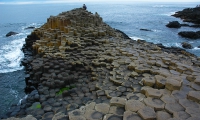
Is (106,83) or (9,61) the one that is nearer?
(106,83)

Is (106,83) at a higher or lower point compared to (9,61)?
higher

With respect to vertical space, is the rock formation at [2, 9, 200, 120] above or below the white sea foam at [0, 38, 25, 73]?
above

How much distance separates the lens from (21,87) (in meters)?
7.54

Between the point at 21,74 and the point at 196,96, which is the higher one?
the point at 196,96

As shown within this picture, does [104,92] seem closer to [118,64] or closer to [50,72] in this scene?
[118,64]

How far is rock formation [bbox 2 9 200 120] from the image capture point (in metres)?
3.42

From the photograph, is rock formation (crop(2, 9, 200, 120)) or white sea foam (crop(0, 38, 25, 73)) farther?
white sea foam (crop(0, 38, 25, 73))

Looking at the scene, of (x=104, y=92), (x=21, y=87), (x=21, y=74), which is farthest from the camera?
(x=21, y=74)

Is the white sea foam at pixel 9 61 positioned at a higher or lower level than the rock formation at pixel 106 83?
lower

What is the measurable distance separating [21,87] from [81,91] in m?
3.55

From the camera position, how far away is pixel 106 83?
211 inches

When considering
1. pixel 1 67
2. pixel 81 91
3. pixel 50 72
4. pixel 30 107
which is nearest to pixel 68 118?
pixel 81 91

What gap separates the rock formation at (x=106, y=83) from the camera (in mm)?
3422

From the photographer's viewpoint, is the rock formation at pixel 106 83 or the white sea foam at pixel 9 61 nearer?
the rock formation at pixel 106 83
